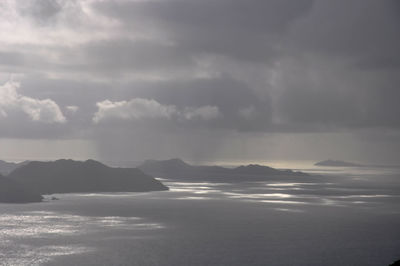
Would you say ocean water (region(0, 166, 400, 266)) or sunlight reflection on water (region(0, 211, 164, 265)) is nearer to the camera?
ocean water (region(0, 166, 400, 266))

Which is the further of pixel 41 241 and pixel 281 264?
pixel 41 241

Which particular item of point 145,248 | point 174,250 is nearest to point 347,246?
point 174,250

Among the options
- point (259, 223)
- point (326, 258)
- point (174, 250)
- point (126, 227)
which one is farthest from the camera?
point (259, 223)

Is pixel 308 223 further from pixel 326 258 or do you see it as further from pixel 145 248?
pixel 145 248

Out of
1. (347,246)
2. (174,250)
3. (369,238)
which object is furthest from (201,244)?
(369,238)

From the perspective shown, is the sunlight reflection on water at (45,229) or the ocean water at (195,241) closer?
the ocean water at (195,241)

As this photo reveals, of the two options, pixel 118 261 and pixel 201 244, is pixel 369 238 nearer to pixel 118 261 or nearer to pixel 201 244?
pixel 201 244

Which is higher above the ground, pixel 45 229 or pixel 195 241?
pixel 45 229

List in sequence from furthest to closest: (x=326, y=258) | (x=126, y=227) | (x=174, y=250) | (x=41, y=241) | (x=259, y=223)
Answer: (x=259, y=223), (x=126, y=227), (x=41, y=241), (x=174, y=250), (x=326, y=258)

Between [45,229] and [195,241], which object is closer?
[195,241]
